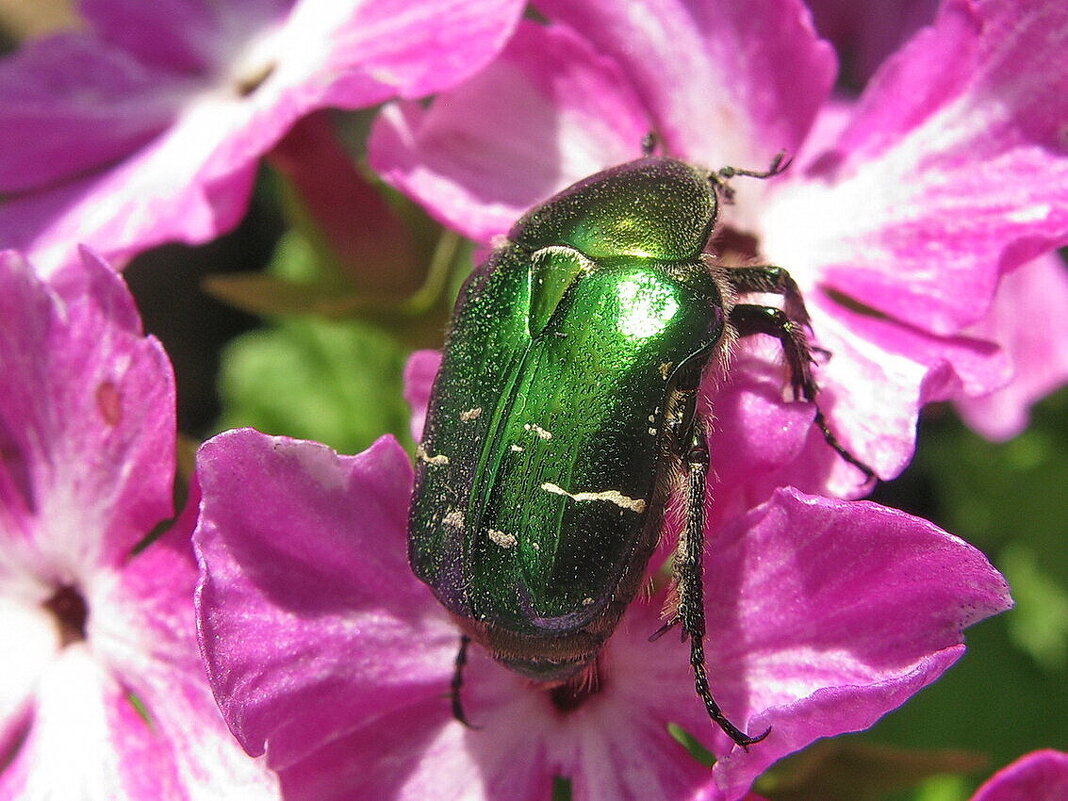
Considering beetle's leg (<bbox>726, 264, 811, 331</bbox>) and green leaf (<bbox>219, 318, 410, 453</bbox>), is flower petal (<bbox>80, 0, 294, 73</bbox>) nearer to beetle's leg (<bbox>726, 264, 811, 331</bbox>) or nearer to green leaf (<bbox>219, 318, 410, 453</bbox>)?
green leaf (<bbox>219, 318, 410, 453</bbox>)

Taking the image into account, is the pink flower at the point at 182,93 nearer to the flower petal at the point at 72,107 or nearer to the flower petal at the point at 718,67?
the flower petal at the point at 72,107

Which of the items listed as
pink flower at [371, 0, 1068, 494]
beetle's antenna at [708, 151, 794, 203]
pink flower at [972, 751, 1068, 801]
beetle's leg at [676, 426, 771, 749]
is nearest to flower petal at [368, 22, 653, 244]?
pink flower at [371, 0, 1068, 494]

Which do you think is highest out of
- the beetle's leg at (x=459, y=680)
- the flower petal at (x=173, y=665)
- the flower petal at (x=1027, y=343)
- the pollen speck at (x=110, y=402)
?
the pollen speck at (x=110, y=402)

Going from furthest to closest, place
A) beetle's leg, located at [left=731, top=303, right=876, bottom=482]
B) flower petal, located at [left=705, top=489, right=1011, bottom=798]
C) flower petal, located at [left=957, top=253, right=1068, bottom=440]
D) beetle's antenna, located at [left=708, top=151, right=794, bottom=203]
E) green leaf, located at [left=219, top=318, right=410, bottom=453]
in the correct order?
green leaf, located at [left=219, top=318, right=410, bottom=453], flower petal, located at [left=957, top=253, right=1068, bottom=440], beetle's antenna, located at [left=708, top=151, right=794, bottom=203], beetle's leg, located at [left=731, top=303, right=876, bottom=482], flower petal, located at [left=705, top=489, right=1011, bottom=798]

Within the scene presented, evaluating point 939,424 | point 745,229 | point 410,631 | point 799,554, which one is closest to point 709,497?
point 799,554

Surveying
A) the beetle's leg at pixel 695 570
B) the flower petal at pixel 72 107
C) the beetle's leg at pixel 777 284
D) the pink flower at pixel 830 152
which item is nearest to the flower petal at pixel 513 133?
the pink flower at pixel 830 152

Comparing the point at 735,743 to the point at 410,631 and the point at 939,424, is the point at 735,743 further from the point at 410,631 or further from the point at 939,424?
the point at 939,424

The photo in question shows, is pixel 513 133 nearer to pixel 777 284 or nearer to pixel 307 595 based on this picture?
pixel 777 284

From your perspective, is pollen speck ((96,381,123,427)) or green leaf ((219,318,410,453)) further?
green leaf ((219,318,410,453))
